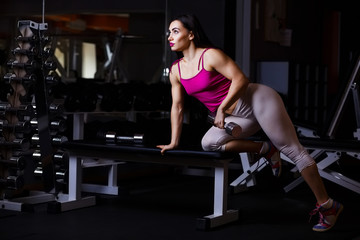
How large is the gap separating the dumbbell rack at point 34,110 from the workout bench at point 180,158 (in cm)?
12

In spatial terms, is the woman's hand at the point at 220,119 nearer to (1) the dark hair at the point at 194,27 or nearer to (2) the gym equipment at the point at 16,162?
(1) the dark hair at the point at 194,27

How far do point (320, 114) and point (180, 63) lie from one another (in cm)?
430

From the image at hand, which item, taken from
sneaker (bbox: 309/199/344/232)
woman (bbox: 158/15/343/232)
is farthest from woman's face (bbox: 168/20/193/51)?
sneaker (bbox: 309/199/344/232)

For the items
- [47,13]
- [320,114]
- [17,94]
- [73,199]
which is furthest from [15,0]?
[320,114]

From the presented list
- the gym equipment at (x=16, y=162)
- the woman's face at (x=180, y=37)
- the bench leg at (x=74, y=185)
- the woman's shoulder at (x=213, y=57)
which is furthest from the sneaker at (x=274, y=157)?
the gym equipment at (x=16, y=162)

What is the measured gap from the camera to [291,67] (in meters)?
6.18

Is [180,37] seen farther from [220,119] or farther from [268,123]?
[268,123]

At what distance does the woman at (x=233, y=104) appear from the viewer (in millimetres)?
2881

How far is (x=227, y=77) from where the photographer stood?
113 inches

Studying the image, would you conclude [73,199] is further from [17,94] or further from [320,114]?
[320,114]

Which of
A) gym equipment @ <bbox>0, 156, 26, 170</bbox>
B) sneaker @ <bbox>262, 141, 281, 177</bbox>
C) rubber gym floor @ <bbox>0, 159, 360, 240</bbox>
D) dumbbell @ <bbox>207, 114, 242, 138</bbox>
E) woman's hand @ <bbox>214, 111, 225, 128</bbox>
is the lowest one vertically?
rubber gym floor @ <bbox>0, 159, 360, 240</bbox>

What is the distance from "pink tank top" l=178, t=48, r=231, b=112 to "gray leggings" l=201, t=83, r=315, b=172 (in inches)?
3.9

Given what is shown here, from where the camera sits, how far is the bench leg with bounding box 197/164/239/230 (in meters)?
2.91

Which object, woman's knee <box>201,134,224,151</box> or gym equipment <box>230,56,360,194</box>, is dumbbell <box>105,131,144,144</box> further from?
gym equipment <box>230,56,360,194</box>
